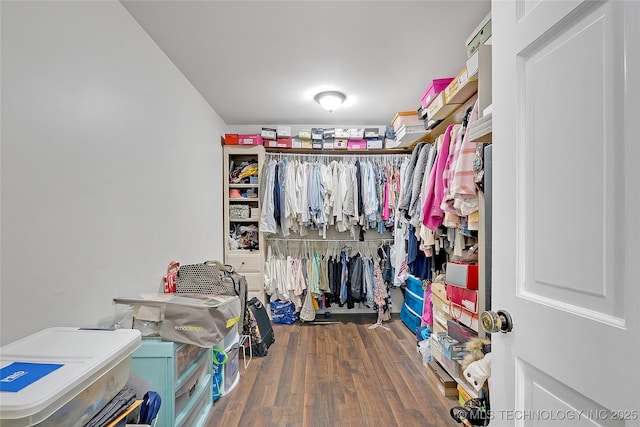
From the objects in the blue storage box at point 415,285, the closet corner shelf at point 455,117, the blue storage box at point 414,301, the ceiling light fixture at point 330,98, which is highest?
the ceiling light fixture at point 330,98

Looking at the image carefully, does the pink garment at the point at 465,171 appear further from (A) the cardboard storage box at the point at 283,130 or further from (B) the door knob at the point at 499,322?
(A) the cardboard storage box at the point at 283,130

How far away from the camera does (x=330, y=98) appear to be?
2535mm

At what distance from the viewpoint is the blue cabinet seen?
1.30 metres

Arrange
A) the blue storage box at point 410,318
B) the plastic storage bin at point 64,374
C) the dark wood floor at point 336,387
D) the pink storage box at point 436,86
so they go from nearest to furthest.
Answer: the plastic storage bin at point 64,374, the dark wood floor at point 336,387, the pink storage box at point 436,86, the blue storage box at point 410,318

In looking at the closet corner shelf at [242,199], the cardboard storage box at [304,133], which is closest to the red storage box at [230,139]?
the closet corner shelf at [242,199]

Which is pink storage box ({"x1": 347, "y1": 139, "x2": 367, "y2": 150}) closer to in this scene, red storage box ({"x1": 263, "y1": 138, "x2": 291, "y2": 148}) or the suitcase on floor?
red storage box ({"x1": 263, "y1": 138, "x2": 291, "y2": 148})

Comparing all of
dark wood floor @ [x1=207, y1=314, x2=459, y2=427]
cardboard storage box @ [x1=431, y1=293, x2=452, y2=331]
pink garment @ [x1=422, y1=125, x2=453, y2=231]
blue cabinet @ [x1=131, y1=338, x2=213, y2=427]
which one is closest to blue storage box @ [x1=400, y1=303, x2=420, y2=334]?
dark wood floor @ [x1=207, y1=314, x2=459, y2=427]

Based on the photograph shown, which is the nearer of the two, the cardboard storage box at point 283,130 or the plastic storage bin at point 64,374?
the plastic storage bin at point 64,374

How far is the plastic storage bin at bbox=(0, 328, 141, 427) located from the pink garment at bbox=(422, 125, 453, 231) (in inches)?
74.2

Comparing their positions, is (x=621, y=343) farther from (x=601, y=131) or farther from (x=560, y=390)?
(x=601, y=131)

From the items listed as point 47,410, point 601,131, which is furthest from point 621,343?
point 47,410

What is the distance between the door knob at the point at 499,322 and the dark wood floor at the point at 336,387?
→ 4.41 ft

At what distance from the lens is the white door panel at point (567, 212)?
47 cm

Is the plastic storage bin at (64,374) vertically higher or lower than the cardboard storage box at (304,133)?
lower
